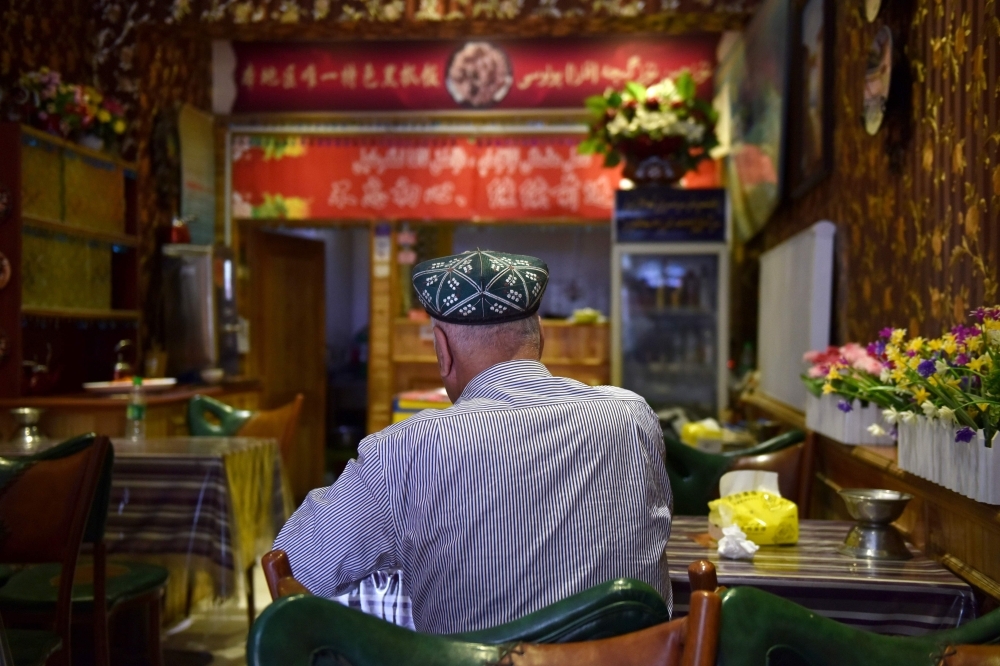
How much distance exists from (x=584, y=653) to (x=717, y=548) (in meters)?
1.29

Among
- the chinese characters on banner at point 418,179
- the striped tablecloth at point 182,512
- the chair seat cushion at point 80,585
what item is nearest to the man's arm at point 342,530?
the chair seat cushion at point 80,585

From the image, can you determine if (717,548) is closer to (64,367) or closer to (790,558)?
(790,558)

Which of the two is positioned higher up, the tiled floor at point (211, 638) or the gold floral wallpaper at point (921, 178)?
the gold floral wallpaper at point (921, 178)

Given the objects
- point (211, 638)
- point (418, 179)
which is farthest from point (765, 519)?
point (418, 179)

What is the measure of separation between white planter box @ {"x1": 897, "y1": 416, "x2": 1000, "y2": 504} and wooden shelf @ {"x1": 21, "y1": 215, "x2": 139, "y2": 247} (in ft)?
14.5

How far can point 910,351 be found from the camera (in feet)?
7.30

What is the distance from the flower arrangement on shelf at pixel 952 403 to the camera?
1864 mm

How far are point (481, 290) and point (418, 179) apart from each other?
221 inches

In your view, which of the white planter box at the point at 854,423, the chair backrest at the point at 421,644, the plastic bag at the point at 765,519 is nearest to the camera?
the chair backrest at the point at 421,644

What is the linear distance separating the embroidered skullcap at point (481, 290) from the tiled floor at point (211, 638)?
2.59 metres

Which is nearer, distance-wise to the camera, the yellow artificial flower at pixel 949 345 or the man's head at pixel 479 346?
the man's head at pixel 479 346

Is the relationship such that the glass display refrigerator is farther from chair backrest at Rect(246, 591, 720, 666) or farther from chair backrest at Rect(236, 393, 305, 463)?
chair backrest at Rect(246, 591, 720, 666)

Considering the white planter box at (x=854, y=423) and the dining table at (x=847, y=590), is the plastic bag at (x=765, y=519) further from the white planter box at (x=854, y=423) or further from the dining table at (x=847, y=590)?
the white planter box at (x=854, y=423)

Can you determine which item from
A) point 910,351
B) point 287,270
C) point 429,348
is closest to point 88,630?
point 910,351
